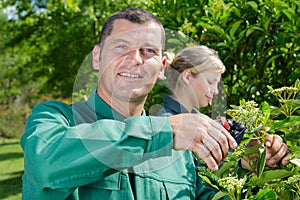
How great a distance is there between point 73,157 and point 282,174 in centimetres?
66

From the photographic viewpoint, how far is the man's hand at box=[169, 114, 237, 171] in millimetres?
1242

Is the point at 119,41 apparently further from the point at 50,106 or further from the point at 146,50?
the point at 50,106

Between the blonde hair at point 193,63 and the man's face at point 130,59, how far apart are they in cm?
60

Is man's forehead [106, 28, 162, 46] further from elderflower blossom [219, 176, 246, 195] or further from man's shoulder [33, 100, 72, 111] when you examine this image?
elderflower blossom [219, 176, 246, 195]

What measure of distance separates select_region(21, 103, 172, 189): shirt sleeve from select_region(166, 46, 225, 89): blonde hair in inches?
41.0

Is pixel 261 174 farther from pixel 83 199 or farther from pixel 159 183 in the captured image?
pixel 83 199

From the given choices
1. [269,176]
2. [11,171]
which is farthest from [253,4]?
[11,171]

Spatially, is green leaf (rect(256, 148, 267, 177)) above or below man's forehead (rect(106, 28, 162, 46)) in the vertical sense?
below

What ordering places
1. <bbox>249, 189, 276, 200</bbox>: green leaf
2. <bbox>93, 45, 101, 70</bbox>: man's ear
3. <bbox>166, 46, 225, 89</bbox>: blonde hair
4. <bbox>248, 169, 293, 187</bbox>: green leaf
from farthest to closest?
<bbox>166, 46, 225, 89</bbox>: blonde hair, <bbox>93, 45, 101, 70</bbox>: man's ear, <bbox>248, 169, 293, 187</bbox>: green leaf, <bbox>249, 189, 276, 200</bbox>: green leaf

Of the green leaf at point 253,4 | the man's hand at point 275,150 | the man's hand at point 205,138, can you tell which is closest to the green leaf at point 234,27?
the green leaf at point 253,4

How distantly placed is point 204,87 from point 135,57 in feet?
2.20

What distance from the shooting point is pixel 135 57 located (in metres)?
1.67

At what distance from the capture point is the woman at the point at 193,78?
212cm

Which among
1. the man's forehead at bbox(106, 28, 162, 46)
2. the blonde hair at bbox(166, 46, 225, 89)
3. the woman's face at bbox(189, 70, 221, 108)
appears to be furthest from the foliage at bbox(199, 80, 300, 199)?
the blonde hair at bbox(166, 46, 225, 89)
